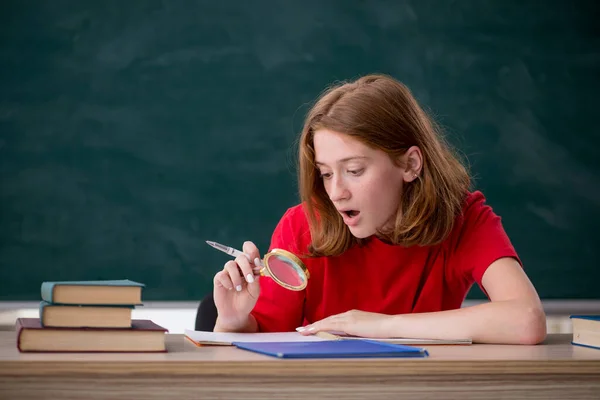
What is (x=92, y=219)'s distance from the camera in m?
3.19

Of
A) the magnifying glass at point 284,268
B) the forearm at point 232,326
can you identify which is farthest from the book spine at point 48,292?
the forearm at point 232,326

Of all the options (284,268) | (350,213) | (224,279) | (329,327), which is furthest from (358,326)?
(350,213)

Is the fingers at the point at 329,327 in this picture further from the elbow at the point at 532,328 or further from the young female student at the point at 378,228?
the elbow at the point at 532,328

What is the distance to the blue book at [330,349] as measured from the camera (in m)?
1.24

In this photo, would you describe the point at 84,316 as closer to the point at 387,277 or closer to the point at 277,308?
the point at 277,308

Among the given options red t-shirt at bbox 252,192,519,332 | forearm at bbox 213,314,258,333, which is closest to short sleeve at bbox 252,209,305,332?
red t-shirt at bbox 252,192,519,332

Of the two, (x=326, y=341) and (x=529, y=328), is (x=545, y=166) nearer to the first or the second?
(x=529, y=328)

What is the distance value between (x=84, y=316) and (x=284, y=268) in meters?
0.55

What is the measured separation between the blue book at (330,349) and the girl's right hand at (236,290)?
36 cm

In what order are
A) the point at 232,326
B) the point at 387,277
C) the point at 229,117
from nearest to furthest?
the point at 232,326 → the point at 387,277 → the point at 229,117

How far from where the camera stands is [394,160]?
82.4 inches

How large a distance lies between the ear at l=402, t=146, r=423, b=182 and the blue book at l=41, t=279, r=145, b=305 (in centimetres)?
104

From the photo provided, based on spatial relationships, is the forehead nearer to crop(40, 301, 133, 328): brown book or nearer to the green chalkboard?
crop(40, 301, 133, 328): brown book

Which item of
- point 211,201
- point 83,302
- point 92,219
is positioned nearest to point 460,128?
point 211,201
